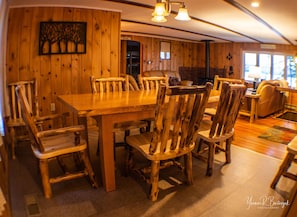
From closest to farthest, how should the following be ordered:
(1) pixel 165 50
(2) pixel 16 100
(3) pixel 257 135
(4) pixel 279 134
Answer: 1. (2) pixel 16 100
2. (3) pixel 257 135
3. (4) pixel 279 134
4. (1) pixel 165 50

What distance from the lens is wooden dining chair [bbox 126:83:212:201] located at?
207 cm

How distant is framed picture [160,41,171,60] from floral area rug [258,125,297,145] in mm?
5164

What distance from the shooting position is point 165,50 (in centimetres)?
Answer: 930

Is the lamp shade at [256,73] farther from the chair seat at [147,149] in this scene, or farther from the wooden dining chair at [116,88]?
the chair seat at [147,149]

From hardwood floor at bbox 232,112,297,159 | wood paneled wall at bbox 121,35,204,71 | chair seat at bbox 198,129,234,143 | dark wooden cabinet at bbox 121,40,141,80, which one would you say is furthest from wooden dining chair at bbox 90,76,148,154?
wood paneled wall at bbox 121,35,204,71

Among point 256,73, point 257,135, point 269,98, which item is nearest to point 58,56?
point 257,135

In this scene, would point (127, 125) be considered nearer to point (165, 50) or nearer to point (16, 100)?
point (16, 100)

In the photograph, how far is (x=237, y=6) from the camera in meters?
3.44

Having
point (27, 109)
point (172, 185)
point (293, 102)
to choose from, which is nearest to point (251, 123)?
point (293, 102)

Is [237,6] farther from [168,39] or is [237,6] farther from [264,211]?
[168,39]

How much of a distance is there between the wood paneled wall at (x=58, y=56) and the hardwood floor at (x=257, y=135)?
234cm

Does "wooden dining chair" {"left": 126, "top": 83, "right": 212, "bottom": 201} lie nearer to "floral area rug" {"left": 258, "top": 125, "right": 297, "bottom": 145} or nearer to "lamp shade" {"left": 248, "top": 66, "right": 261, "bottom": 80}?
"floral area rug" {"left": 258, "top": 125, "right": 297, "bottom": 145}

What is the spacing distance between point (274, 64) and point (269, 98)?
111 inches

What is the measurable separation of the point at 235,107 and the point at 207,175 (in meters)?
0.77
